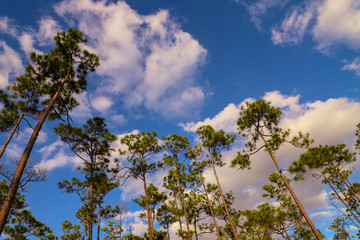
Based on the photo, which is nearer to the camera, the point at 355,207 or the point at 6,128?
the point at 6,128

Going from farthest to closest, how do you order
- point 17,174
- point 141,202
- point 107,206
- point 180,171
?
point 141,202, point 180,171, point 107,206, point 17,174

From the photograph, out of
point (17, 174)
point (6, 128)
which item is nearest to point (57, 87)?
point (6, 128)

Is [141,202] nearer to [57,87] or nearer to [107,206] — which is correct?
[107,206]

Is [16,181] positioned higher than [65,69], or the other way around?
[65,69]

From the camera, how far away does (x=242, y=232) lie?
20234 mm

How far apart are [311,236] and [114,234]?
73.0 feet

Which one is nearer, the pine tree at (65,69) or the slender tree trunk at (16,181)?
the slender tree trunk at (16,181)

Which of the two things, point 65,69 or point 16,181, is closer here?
point 16,181

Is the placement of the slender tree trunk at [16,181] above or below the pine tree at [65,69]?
below

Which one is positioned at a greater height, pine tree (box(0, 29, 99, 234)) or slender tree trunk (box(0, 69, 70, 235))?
pine tree (box(0, 29, 99, 234))

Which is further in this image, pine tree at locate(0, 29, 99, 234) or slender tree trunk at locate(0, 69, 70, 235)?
pine tree at locate(0, 29, 99, 234)

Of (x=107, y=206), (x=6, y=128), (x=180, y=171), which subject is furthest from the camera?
(x=180, y=171)

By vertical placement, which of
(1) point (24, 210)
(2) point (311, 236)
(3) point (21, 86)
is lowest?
(2) point (311, 236)

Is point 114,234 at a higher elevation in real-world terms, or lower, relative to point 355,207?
higher
